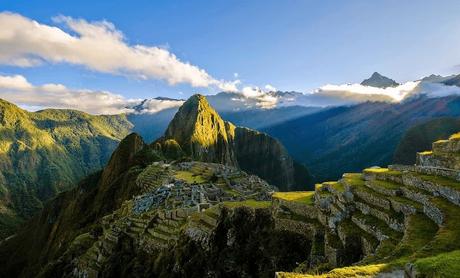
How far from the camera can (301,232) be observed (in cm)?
4231

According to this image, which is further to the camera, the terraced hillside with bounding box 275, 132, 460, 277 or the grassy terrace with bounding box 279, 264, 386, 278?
the terraced hillside with bounding box 275, 132, 460, 277

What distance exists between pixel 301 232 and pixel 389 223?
1234cm

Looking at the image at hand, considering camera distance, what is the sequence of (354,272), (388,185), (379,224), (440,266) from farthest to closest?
(388,185), (379,224), (354,272), (440,266)

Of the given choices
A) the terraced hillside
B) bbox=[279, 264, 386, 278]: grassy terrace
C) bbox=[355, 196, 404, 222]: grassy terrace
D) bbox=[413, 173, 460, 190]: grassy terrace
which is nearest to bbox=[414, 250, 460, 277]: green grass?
the terraced hillside

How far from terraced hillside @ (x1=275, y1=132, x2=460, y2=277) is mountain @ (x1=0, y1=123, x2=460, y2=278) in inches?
3.1

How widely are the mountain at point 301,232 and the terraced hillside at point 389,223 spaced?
3.1 inches

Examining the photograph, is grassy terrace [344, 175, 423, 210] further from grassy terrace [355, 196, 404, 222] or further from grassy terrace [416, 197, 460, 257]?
grassy terrace [416, 197, 460, 257]

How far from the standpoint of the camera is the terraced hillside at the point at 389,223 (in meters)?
19.9

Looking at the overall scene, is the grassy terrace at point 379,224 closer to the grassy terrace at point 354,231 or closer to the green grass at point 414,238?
the grassy terrace at point 354,231

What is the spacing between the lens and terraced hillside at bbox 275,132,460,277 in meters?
19.9

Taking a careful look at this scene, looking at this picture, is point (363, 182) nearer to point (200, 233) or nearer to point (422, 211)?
point (422, 211)

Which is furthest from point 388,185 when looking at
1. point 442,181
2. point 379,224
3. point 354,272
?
point 354,272

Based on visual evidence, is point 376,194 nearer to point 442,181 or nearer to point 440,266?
point 442,181

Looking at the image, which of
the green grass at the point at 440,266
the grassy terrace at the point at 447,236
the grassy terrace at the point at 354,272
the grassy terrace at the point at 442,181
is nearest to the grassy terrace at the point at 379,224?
the grassy terrace at the point at 447,236
